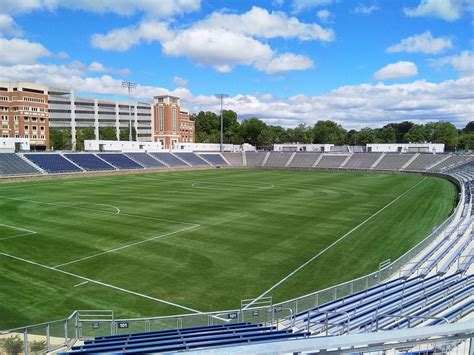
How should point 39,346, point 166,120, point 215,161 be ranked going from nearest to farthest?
point 39,346 → point 215,161 → point 166,120

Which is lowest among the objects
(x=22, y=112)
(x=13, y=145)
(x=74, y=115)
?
(x=13, y=145)

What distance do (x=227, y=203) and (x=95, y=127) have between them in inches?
4098

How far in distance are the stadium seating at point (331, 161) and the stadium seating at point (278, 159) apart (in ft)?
33.4

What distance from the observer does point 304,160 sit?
100062 millimetres

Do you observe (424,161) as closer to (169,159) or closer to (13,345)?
(169,159)

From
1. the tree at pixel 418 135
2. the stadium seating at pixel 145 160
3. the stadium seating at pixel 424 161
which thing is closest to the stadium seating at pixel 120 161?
the stadium seating at pixel 145 160

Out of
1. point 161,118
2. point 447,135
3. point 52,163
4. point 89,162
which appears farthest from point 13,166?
point 447,135

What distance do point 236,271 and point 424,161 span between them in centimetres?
→ 7731

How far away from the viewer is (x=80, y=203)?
125 ft

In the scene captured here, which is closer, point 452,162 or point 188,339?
point 188,339

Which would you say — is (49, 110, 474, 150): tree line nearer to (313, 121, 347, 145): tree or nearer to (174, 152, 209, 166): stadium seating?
(313, 121, 347, 145): tree

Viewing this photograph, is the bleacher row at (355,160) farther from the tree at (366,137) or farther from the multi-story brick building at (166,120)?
the tree at (366,137)

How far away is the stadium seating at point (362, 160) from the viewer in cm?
9112

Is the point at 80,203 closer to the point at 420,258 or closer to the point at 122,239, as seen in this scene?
the point at 122,239
